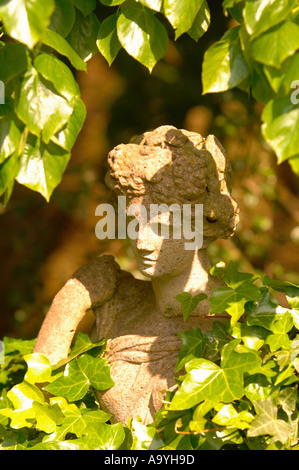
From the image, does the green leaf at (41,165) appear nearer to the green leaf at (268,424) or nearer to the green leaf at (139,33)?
the green leaf at (139,33)

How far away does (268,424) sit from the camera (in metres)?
1.35

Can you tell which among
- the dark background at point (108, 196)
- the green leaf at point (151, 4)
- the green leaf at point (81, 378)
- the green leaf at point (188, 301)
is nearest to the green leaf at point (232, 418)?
the green leaf at point (188, 301)

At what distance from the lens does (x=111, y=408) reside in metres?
1.71

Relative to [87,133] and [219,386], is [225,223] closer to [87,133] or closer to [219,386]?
[219,386]

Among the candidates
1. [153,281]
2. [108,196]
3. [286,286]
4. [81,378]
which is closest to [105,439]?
[81,378]

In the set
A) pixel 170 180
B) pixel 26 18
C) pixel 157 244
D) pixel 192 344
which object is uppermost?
pixel 26 18

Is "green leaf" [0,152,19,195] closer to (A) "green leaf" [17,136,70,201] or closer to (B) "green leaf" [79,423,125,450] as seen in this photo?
(A) "green leaf" [17,136,70,201]

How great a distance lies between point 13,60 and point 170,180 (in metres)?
0.52

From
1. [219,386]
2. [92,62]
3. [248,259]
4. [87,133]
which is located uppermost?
[219,386]

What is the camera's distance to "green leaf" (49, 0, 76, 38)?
1.42m

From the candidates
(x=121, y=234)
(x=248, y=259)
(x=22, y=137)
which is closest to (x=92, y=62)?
(x=248, y=259)

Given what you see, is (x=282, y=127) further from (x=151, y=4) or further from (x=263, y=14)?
(x=151, y=4)
